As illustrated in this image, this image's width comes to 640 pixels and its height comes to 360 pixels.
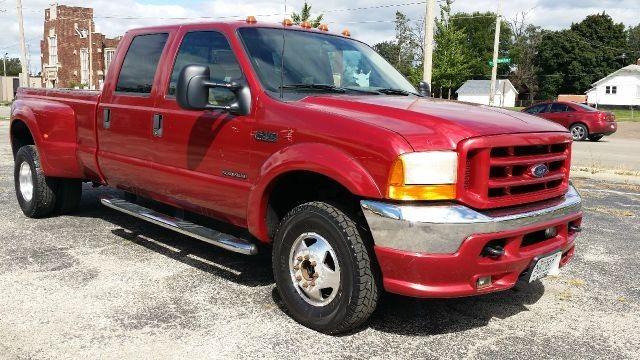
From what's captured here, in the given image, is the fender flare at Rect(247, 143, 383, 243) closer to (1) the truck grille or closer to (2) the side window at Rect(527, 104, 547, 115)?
(1) the truck grille

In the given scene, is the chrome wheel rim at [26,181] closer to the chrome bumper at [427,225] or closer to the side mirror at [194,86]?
the side mirror at [194,86]

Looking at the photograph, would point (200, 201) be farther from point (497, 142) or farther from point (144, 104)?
point (497, 142)

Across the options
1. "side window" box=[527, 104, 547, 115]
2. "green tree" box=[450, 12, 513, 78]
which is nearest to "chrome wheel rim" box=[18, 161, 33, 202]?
"side window" box=[527, 104, 547, 115]

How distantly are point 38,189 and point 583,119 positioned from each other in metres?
19.5

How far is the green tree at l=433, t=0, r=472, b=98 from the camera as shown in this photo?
41281mm

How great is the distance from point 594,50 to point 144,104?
91.8 m

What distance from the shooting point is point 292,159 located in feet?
12.1

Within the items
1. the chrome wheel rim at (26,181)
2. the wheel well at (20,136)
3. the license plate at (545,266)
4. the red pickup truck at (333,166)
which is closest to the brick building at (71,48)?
the wheel well at (20,136)

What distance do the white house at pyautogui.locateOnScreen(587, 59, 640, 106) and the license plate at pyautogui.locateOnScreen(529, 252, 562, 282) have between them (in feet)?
268

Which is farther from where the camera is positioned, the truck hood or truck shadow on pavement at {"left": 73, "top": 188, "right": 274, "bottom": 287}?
truck shadow on pavement at {"left": 73, "top": 188, "right": 274, "bottom": 287}

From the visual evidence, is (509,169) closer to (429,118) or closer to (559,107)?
(429,118)

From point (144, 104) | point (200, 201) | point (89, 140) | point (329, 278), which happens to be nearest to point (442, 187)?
point (329, 278)

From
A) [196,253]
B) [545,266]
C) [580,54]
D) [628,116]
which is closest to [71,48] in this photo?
[196,253]

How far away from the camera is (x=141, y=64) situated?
5.23 metres
